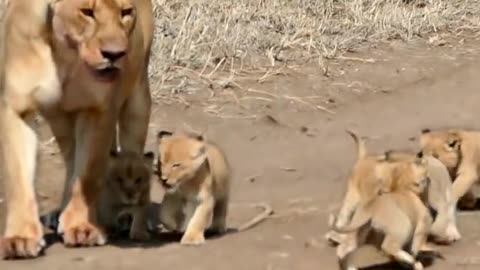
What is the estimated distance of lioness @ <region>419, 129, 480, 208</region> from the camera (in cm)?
727

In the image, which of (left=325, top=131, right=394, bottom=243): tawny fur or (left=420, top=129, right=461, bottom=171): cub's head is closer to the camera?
(left=325, top=131, right=394, bottom=243): tawny fur

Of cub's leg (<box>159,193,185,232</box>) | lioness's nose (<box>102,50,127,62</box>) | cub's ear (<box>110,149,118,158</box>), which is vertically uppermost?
lioness's nose (<box>102,50,127,62</box>)

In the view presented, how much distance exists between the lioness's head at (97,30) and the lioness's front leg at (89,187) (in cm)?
35

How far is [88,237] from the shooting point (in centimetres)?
670

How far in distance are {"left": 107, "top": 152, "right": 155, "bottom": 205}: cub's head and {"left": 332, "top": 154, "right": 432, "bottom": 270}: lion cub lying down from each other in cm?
92

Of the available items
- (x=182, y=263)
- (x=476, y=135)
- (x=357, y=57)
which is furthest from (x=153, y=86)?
(x=182, y=263)

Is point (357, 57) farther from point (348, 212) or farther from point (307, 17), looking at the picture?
point (348, 212)

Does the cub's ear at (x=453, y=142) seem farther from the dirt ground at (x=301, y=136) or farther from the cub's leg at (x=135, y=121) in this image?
the cub's leg at (x=135, y=121)

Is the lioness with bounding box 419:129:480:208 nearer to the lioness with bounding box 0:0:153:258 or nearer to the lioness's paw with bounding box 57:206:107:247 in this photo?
the lioness with bounding box 0:0:153:258

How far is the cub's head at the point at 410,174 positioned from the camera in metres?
6.32

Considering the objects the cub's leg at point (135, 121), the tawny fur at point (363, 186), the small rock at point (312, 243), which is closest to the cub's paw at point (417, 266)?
the tawny fur at point (363, 186)

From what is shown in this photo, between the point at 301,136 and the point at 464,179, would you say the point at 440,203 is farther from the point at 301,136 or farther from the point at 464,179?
the point at 301,136

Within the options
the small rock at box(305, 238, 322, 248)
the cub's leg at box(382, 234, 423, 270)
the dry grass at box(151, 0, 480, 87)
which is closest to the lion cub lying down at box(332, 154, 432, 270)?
the cub's leg at box(382, 234, 423, 270)

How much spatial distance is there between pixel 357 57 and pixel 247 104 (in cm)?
176
